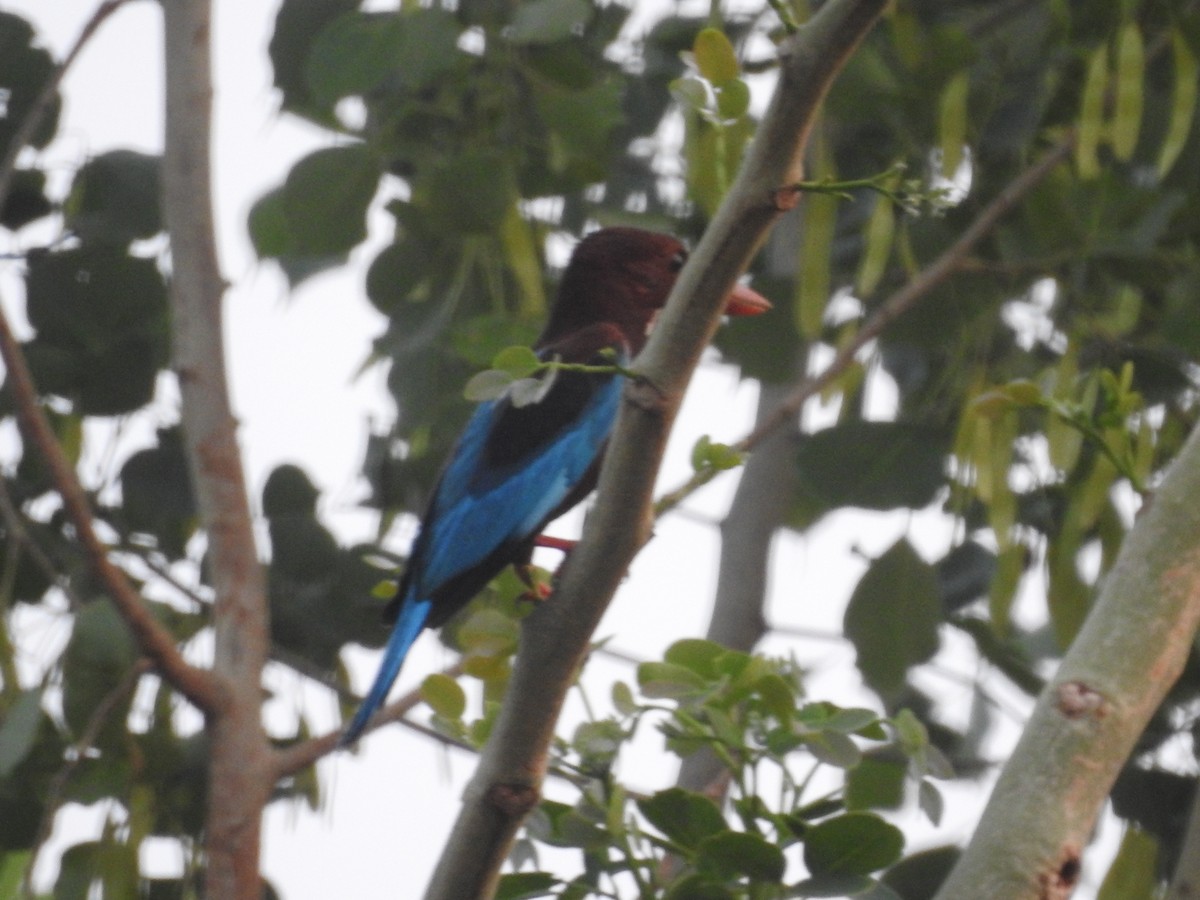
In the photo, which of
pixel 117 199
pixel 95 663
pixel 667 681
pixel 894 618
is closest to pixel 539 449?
pixel 894 618

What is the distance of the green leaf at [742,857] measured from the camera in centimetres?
154

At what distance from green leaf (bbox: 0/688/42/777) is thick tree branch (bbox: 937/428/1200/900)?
1.45 metres

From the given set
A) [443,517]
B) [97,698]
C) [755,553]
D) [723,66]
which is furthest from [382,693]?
[723,66]

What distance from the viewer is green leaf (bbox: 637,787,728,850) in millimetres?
1614

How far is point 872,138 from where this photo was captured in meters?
3.31

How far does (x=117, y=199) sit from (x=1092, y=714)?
7.20 feet

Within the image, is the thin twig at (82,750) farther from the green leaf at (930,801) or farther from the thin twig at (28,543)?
the green leaf at (930,801)

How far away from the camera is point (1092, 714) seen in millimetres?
1602

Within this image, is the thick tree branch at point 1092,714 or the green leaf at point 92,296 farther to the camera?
the green leaf at point 92,296

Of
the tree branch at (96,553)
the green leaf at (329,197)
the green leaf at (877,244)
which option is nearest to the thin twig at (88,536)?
the tree branch at (96,553)

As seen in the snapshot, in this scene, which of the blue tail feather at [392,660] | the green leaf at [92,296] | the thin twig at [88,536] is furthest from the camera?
the green leaf at [92,296]

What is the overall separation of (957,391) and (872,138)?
0.55 meters

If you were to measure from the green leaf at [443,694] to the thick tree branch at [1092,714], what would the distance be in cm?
52

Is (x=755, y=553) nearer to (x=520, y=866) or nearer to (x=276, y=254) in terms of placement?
(x=276, y=254)
